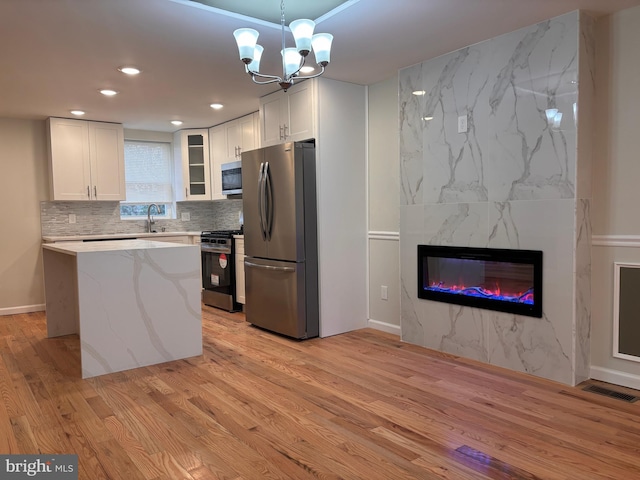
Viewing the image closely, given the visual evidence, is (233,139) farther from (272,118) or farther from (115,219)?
(115,219)

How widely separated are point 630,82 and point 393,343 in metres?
2.54

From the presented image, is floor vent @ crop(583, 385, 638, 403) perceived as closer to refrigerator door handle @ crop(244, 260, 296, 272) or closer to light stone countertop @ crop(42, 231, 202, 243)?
refrigerator door handle @ crop(244, 260, 296, 272)

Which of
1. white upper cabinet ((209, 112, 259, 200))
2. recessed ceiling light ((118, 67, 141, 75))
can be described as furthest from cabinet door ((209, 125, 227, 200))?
recessed ceiling light ((118, 67, 141, 75))

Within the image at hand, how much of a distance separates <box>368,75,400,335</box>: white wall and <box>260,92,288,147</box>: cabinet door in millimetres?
865

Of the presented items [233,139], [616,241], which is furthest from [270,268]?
[616,241]

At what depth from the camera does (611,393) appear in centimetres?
281

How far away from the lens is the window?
6469 mm

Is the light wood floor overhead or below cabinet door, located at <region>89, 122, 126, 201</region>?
below

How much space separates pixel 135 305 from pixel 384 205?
232 cm

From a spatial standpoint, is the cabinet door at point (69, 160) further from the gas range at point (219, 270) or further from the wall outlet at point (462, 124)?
the wall outlet at point (462, 124)

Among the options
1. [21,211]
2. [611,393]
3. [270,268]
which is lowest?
[611,393]

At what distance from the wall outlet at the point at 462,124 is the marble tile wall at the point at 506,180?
35 millimetres

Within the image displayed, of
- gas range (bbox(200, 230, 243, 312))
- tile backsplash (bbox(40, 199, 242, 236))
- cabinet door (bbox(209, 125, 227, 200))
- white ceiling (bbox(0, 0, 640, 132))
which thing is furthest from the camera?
cabinet door (bbox(209, 125, 227, 200))

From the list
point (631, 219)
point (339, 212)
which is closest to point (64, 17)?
point (339, 212)
